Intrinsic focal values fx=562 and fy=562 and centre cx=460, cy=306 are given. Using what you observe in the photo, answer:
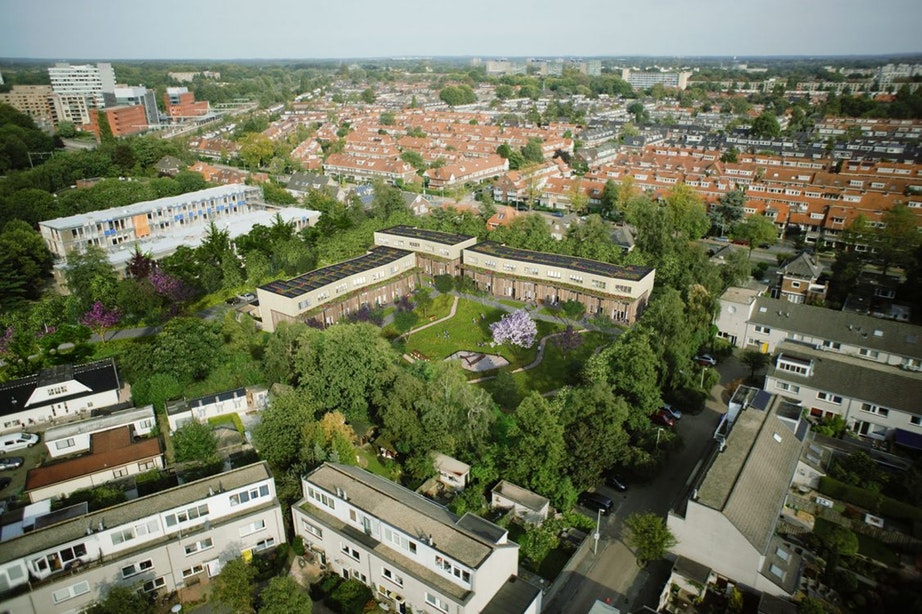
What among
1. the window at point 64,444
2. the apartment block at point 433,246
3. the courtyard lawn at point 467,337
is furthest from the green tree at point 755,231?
the window at point 64,444

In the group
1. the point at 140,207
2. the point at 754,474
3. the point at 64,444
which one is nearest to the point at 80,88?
the point at 140,207

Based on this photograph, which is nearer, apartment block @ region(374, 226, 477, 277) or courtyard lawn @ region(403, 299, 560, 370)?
courtyard lawn @ region(403, 299, 560, 370)

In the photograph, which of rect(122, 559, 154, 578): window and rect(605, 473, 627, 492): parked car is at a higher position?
rect(122, 559, 154, 578): window

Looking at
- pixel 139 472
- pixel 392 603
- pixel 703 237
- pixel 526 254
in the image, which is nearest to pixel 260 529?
pixel 392 603

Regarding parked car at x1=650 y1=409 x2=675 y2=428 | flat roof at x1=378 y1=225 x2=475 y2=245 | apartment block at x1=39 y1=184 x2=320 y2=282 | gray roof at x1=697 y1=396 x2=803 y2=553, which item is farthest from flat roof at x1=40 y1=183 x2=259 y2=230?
gray roof at x1=697 y1=396 x2=803 y2=553

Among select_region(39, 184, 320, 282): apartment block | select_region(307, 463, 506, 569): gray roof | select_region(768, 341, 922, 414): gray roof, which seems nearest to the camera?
select_region(307, 463, 506, 569): gray roof

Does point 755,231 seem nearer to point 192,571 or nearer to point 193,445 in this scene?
point 193,445

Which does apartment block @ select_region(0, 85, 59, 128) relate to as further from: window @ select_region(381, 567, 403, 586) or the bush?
window @ select_region(381, 567, 403, 586)
